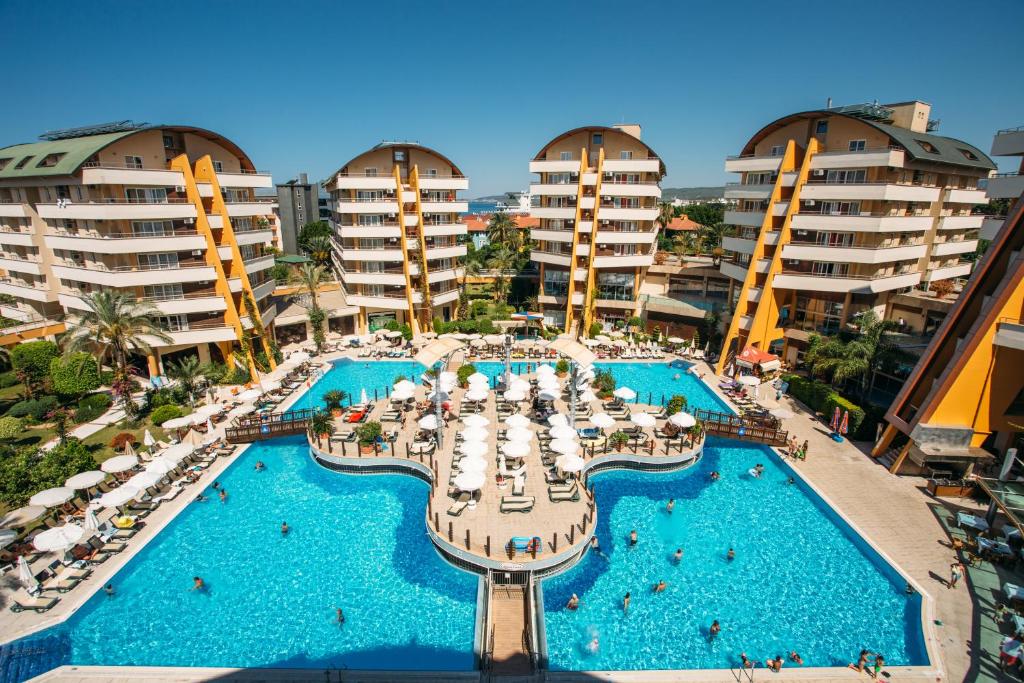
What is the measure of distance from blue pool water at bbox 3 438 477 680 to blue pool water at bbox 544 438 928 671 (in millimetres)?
4919

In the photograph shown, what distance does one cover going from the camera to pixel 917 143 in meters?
36.1

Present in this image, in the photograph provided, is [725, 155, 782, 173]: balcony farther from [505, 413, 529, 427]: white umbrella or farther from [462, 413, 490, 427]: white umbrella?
[462, 413, 490, 427]: white umbrella

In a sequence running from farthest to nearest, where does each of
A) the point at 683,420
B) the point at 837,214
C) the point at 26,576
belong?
the point at 837,214
the point at 683,420
the point at 26,576

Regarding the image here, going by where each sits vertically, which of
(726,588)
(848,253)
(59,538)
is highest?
(848,253)

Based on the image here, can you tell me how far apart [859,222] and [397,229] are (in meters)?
38.8

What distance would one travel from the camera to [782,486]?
1061 inches

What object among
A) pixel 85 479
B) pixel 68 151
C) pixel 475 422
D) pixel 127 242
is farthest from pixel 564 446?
pixel 68 151

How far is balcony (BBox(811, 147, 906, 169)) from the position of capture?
3350cm

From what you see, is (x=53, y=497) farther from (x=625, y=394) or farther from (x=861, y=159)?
(x=861, y=159)

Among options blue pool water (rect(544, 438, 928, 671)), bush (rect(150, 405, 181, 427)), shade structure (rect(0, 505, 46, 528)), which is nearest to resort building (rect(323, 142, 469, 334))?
bush (rect(150, 405, 181, 427))

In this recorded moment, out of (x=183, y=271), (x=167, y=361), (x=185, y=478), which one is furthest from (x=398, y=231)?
(x=185, y=478)

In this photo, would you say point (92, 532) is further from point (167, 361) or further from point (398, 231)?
point (398, 231)

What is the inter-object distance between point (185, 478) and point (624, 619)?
2358cm

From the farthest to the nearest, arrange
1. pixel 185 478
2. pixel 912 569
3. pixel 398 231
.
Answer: pixel 398 231 → pixel 185 478 → pixel 912 569
